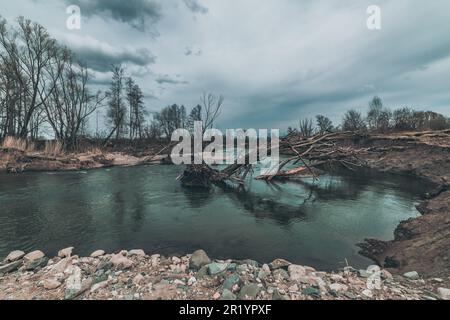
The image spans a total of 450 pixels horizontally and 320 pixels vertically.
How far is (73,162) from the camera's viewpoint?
18000mm

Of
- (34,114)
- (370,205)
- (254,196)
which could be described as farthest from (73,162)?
(370,205)

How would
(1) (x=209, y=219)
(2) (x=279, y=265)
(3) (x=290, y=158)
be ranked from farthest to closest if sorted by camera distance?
(3) (x=290, y=158) < (1) (x=209, y=219) < (2) (x=279, y=265)

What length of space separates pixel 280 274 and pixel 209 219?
378 centimetres

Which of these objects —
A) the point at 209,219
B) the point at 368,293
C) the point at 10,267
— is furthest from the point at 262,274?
the point at 10,267

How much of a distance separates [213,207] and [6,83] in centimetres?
2571

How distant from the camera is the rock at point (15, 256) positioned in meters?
4.27

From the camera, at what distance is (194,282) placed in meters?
3.28

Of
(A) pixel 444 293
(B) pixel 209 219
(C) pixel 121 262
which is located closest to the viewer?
(A) pixel 444 293

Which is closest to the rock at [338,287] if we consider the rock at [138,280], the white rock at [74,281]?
the rock at [138,280]

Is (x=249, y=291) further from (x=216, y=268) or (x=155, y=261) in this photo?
(x=155, y=261)

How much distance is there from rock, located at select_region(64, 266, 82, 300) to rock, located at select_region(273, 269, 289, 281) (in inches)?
118

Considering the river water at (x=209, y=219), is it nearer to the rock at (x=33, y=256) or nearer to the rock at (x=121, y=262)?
the rock at (x=33, y=256)

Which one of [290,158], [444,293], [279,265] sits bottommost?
[279,265]

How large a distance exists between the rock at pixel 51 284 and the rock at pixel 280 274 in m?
3.37
